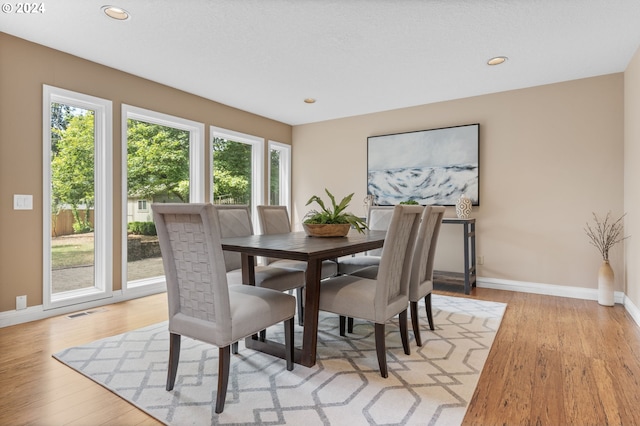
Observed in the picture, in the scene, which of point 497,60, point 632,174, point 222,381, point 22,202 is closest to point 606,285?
point 632,174

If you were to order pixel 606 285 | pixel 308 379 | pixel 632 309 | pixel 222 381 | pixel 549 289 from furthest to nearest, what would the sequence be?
pixel 549 289, pixel 606 285, pixel 632 309, pixel 308 379, pixel 222 381

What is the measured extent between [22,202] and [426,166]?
4.41 metres

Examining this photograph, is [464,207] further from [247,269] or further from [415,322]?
[247,269]

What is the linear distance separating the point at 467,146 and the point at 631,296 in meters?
2.28

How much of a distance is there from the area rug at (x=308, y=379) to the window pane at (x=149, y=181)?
4.70ft

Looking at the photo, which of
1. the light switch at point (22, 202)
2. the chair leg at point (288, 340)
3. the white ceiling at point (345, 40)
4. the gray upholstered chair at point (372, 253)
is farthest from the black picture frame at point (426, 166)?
the light switch at point (22, 202)

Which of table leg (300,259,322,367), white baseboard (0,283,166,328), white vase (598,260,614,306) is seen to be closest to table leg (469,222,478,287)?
white vase (598,260,614,306)

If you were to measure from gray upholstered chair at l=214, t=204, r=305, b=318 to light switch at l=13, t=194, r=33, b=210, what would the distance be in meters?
1.58

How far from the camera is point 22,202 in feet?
9.62

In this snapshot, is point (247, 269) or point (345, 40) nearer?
point (247, 269)

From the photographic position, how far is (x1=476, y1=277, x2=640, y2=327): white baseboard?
3.59 meters

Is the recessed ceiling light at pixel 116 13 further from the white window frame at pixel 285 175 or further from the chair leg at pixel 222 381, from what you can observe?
the white window frame at pixel 285 175

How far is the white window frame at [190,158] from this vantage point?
3637mm

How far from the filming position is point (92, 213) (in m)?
3.48
